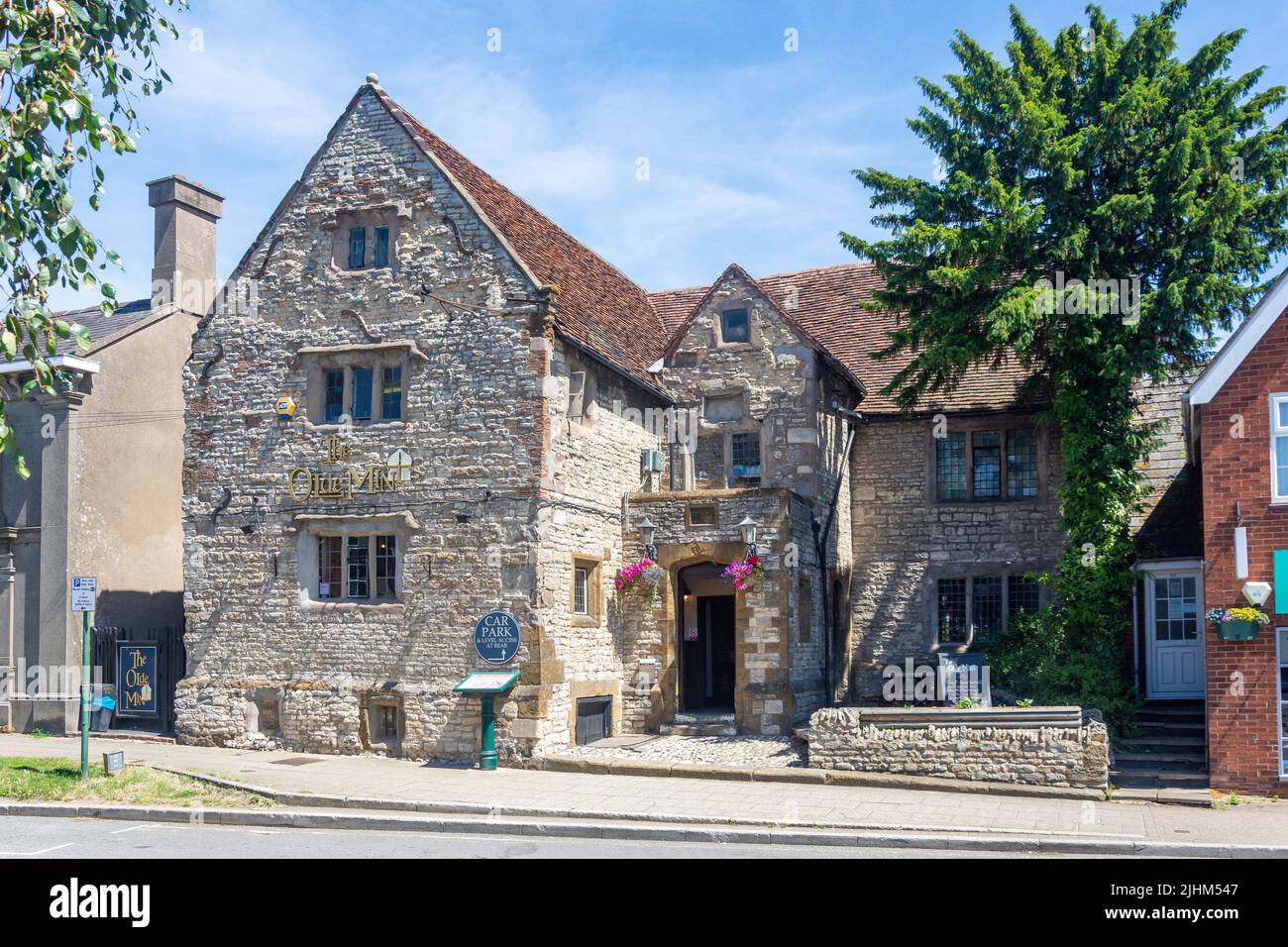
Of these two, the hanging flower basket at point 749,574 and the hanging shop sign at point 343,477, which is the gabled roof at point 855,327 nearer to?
the hanging flower basket at point 749,574

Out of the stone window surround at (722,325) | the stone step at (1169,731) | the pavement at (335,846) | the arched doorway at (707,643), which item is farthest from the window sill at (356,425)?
the stone step at (1169,731)

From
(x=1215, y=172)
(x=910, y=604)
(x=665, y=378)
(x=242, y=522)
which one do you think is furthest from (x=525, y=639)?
(x=1215, y=172)

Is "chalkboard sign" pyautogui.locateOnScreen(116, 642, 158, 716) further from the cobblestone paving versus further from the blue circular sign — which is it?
the cobblestone paving

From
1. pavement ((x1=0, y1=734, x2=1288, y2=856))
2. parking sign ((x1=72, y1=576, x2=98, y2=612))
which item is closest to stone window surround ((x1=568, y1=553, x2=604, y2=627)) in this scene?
pavement ((x1=0, y1=734, x2=1288, y2=856))

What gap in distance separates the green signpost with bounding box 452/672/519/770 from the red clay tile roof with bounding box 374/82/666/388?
560cm

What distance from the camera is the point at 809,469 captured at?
2312 centimetres

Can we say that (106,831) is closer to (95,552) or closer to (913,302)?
(95,552)

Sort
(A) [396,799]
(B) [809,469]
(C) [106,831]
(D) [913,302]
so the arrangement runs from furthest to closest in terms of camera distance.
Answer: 1. (B) [809,469]
2. (D) [913,302]
3. (A) [396,799]
4. (C) [106,831]

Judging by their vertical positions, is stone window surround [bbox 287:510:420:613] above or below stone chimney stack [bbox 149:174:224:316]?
below

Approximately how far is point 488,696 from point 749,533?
205 inches

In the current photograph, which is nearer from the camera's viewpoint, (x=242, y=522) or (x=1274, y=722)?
(x=1274, y=722)

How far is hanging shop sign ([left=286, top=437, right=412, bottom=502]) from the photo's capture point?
20047 millimetres

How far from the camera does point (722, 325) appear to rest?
933 inches

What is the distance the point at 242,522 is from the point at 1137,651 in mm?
15543
